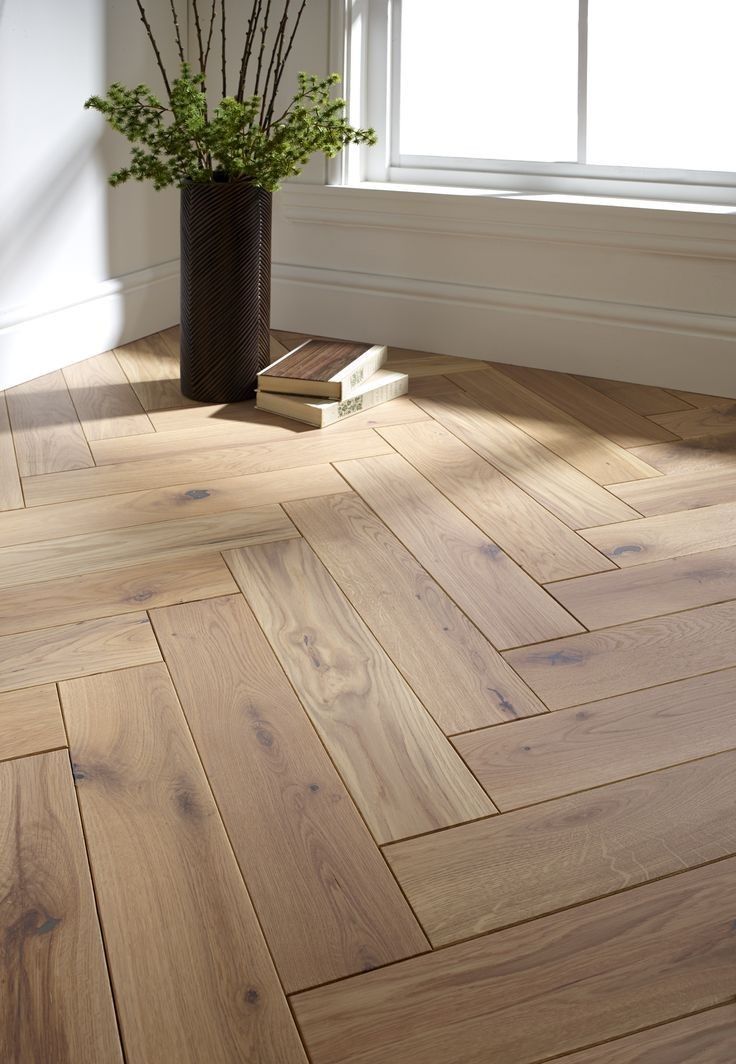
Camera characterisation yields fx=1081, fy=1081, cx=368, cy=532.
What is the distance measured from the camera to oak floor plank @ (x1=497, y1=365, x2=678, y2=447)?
2.07 metres

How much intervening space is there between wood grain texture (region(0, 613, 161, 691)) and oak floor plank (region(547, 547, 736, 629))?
1.84ft

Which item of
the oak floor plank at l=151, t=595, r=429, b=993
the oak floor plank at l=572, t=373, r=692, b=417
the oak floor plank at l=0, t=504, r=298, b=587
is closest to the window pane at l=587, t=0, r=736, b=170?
the oak floor plank at l=572, t=373, r=692, b=417

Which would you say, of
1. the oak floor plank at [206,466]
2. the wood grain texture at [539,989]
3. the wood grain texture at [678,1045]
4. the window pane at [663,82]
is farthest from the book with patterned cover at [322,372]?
the wood grain texture at [678,1045]

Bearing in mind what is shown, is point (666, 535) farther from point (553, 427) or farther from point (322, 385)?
point (322, 385)

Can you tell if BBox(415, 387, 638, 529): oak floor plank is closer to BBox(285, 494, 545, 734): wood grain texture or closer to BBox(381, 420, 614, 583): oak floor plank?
BBox(381, 420, 614, 583): oak floor plank

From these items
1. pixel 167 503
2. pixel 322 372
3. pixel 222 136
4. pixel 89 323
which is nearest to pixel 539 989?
pixel 167 503

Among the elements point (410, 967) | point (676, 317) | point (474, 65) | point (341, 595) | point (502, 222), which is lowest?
point (410, 967)

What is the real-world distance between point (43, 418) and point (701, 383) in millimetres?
1356

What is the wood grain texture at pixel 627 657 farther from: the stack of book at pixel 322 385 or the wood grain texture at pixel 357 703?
the stack of book at pixel 322 385

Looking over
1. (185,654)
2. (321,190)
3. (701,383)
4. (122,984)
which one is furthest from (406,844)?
(321,190)

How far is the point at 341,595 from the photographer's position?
4.79ft

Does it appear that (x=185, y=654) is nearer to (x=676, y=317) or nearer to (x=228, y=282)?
(x=228, y=282)

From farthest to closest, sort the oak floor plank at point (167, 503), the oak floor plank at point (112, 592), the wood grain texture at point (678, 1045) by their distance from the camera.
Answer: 1. the oak floor plank at point (167, 503)
2. the oak floor plank at point (112, 592)
3. the wood grain texture at point (678, 1045)

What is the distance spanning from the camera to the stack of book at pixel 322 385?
2.09 meters
